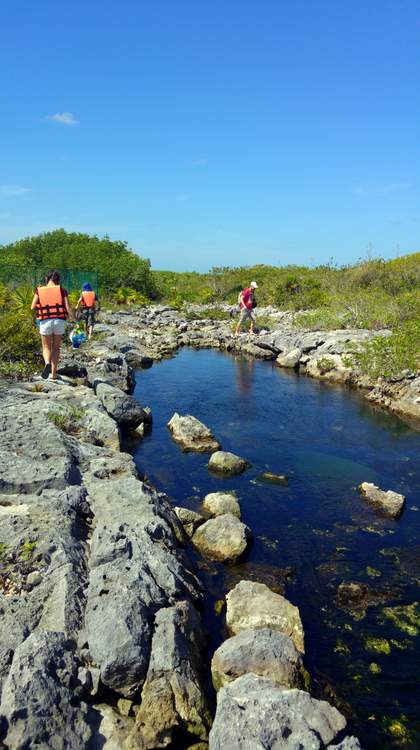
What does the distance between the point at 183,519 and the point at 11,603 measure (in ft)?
11.6

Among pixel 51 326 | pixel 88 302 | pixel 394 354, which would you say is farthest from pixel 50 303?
pixel 394 354

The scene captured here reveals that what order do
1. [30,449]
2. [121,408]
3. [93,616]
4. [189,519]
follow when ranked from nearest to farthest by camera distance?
[93,616], [189,519], [30,449], [121,408]

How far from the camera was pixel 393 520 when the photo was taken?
8781 millimetres

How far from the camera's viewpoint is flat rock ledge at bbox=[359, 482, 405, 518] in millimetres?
8906

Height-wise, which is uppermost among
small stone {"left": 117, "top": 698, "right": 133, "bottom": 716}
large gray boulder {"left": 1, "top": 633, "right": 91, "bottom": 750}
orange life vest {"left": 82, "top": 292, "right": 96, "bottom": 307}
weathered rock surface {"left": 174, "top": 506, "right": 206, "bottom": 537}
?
orange life vest {"left": 82, "top": 292, "right": 96, "bottom": 307}

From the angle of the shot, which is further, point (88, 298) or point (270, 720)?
point (88, 298)

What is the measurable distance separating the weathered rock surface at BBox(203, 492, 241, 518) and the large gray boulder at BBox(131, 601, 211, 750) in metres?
3.59

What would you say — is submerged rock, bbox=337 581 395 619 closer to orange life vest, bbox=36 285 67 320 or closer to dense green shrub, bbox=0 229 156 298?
orange life vest, bbox=36 285 67 320

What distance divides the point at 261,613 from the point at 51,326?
7.92 meters

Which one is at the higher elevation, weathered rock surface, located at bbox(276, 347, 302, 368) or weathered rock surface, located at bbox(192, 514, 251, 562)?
weathered rock surface, located at bbox(276, 347, 302, 368)

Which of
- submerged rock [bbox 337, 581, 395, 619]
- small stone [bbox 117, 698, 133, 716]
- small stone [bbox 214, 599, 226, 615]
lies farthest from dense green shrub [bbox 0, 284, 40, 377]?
small stone [bbox 117, 698, 133, 716]

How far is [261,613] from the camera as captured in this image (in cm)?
585

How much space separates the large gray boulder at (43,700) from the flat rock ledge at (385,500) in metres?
6.22

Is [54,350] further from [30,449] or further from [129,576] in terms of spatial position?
[129,576]
